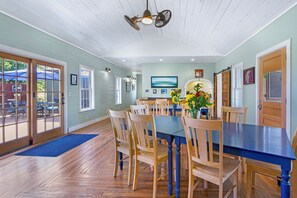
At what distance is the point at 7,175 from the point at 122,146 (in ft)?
5.70

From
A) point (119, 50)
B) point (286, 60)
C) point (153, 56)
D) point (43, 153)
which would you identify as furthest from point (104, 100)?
point (286, 60)

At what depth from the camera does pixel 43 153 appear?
3.81 meters

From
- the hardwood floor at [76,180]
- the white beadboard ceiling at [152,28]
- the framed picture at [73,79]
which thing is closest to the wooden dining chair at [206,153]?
the hardwood floor at [76,180]

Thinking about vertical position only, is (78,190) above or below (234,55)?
below

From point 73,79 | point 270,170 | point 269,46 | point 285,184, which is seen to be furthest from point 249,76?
point 73,79

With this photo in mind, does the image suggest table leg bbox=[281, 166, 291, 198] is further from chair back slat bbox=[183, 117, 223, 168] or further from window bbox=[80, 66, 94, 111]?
window bbox=[80, 66, 94, 111]

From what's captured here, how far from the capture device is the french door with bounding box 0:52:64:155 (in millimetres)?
3746

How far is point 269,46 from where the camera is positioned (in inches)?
147

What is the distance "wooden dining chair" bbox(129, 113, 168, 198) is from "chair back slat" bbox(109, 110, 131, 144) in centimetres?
15

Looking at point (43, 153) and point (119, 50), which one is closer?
point (43, 153)

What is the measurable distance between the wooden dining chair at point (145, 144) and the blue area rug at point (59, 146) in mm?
2175

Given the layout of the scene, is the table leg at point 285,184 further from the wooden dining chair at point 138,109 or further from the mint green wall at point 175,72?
the mint green wall at point 175,72

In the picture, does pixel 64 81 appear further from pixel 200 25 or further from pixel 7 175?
pixel 200 25

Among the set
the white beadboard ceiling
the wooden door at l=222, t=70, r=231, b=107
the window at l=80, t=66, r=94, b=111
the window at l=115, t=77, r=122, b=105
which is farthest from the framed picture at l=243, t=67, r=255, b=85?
the window at l=115, t=77, r=122, b=105
